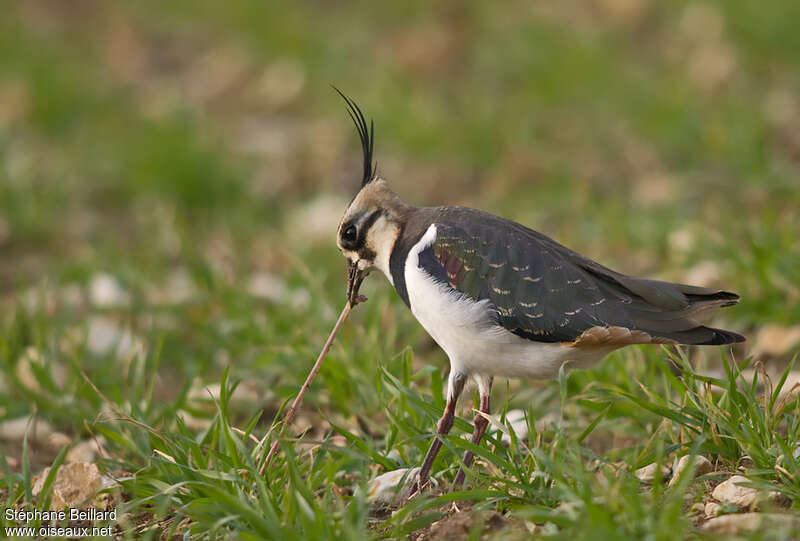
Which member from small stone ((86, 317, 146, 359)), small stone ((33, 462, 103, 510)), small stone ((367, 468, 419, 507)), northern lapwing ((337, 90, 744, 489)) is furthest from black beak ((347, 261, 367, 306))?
small stone ((86, 317, 146, 359))

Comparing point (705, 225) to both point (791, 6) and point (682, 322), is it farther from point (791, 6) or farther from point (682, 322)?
point (791, 6)

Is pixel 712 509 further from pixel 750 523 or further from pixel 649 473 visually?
pixel 649 473

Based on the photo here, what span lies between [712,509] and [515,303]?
929 mm

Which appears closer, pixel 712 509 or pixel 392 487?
pixel 712 509

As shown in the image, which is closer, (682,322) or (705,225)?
(682,322)

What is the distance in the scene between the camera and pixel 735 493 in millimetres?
3072

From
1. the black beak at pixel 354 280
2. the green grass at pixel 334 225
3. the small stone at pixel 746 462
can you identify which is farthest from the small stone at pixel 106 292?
the small stone at pixel 746 462

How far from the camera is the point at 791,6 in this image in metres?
8.52

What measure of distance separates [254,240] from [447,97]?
9.10 ft

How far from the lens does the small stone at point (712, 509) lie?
304 centimetres

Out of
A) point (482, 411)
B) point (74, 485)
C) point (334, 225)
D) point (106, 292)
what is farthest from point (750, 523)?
point (334, 225)

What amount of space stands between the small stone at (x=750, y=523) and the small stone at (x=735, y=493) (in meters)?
0.13

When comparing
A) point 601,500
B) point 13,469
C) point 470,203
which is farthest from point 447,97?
point 601,500

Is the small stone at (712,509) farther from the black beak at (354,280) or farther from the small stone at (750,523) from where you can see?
the black beak at (354,280)
